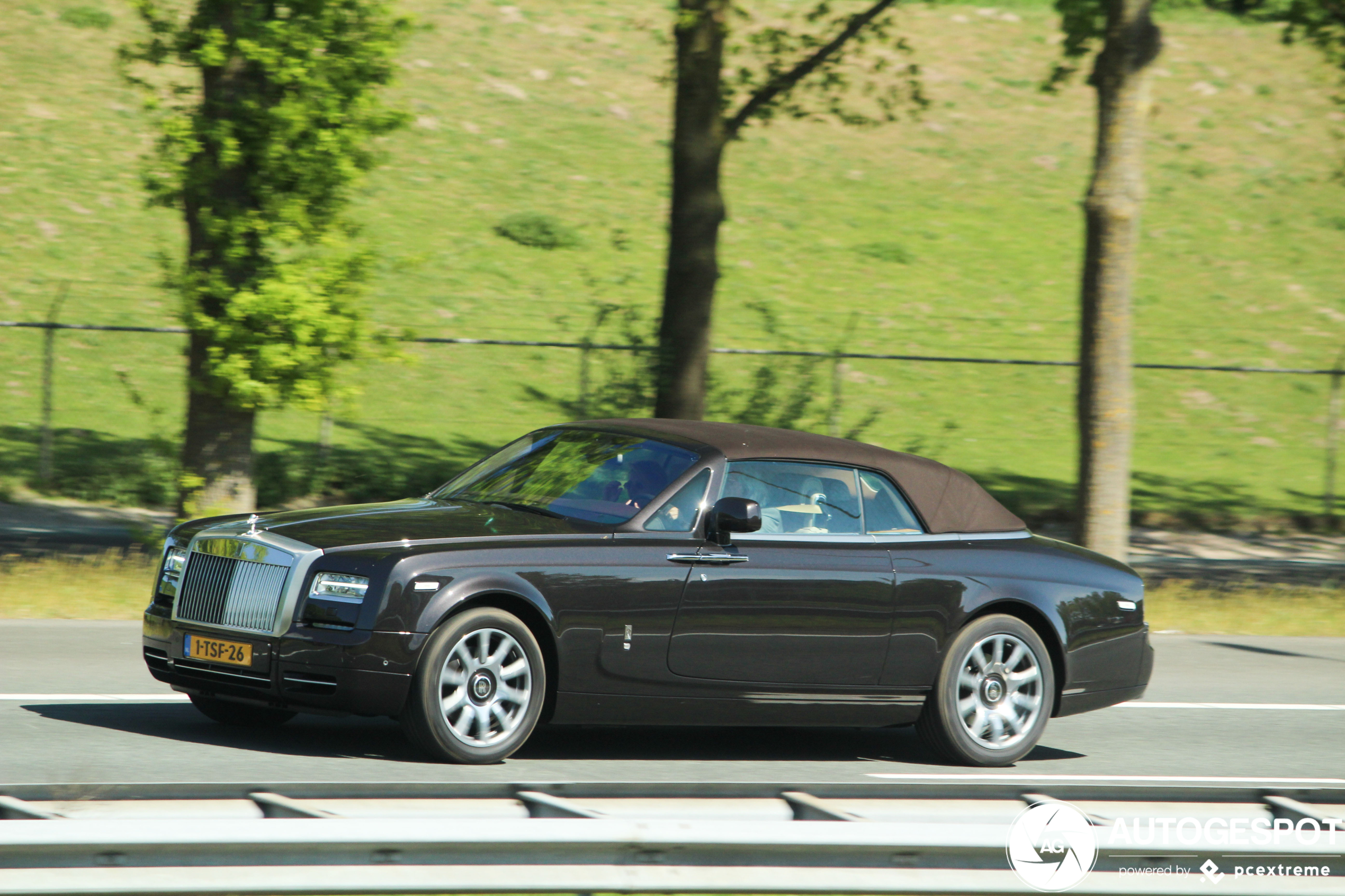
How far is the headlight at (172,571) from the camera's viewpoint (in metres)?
7.33

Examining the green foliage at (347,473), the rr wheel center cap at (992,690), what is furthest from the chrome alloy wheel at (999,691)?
the green foliage at (347,473)

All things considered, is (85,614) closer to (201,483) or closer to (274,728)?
(201,483)

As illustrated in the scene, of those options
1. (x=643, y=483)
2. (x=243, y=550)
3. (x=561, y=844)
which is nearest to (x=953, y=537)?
(x=643, y=483)

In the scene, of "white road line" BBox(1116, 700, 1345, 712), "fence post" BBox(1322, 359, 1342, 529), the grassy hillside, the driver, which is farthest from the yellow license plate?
"fence post" BBox(1322, 359, 1342, 529)

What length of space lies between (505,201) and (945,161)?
13.7m

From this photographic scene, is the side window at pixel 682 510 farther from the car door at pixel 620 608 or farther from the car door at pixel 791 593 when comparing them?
the car door at pixel 791 593

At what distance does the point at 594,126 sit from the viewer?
1677 inches

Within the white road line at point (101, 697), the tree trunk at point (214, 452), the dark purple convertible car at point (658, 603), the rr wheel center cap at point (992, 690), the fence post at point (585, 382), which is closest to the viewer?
the dark purple convertible car at point (658, 603)

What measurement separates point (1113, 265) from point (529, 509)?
7880mm

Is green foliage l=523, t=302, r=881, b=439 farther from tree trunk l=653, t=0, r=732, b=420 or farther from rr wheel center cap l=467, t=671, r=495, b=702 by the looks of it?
rr wheel center cap l=467, t=671, r=495, b=702

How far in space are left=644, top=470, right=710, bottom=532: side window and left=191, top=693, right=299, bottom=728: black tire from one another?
1942 millimetres

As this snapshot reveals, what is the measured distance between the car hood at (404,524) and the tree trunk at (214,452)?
19.1ft

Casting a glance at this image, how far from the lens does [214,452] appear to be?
43.5 ft

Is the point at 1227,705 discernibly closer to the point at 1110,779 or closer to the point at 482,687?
the point at 1110,779
